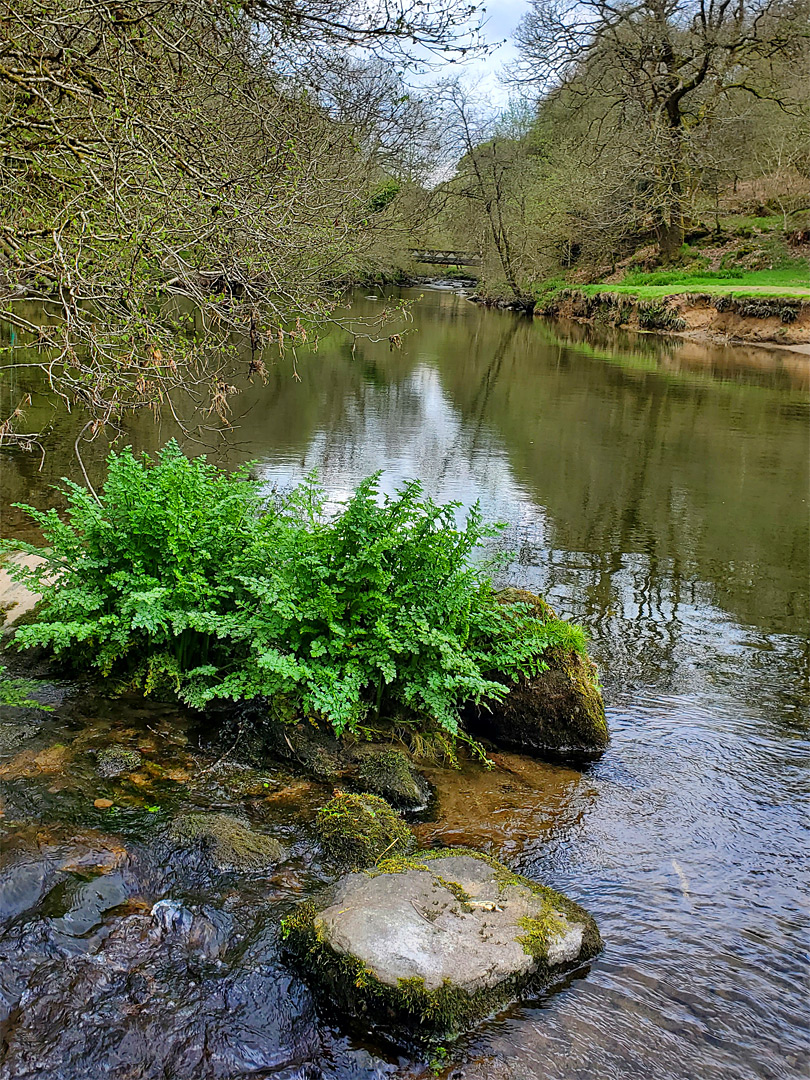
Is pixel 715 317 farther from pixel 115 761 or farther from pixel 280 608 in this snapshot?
pixel 115 761

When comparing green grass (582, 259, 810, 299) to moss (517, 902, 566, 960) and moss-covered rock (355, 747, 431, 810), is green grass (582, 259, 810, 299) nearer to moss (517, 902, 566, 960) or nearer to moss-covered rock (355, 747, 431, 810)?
moss-covered rock (355, 747, 431, 810)

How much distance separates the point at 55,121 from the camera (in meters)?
5.39

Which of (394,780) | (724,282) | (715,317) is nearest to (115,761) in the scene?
(394,780)

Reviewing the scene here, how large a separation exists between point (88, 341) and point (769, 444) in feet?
39.2

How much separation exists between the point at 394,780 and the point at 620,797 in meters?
1.28

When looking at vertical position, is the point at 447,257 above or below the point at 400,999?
above

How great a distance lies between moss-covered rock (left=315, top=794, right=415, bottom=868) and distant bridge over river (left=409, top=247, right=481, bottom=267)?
46.9 meters

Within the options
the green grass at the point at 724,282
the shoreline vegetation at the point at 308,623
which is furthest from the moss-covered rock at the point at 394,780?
the green grass at the point at 724,282

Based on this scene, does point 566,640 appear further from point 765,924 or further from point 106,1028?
point 106,1028

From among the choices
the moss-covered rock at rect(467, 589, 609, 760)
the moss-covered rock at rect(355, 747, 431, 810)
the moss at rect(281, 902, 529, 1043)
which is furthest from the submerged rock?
the moss-covered rock at rect(467, 589, 609, 760)

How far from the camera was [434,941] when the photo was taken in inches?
125

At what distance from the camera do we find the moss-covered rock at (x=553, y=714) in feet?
17.0

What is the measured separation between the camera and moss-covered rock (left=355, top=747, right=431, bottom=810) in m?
4.45

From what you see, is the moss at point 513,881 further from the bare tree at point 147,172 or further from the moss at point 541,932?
the bare tree at point 147,172
